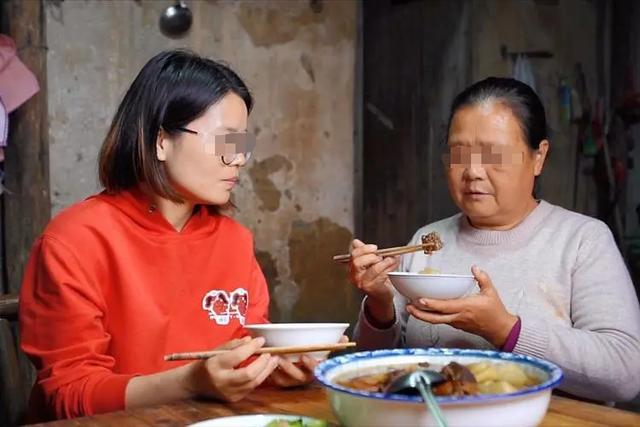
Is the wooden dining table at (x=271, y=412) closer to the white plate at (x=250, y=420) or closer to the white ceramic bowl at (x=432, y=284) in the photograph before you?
the white plate at (x=250, y=420)

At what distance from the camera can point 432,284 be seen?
181cm

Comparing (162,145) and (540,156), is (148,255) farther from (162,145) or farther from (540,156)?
(540,156)

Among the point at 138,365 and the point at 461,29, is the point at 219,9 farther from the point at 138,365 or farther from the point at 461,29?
the point at 138,365

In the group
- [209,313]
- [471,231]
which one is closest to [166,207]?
[209,313]

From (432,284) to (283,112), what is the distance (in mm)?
2685

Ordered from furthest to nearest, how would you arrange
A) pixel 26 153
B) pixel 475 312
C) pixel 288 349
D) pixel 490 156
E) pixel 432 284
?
pixel 26 153, pixel 490 156, pixel 475 312, pixel 432 284, pixel 288 349

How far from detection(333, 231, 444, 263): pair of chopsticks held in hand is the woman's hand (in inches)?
0.7

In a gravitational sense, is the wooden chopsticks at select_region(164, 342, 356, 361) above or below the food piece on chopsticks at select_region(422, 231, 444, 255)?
below

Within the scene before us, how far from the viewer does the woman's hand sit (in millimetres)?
2123

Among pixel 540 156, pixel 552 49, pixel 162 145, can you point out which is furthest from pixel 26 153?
pixel 552 49

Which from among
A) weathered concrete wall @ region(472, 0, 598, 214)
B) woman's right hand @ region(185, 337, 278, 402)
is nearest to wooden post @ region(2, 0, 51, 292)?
woman's right hand @ region(185, 337, 278, 402)

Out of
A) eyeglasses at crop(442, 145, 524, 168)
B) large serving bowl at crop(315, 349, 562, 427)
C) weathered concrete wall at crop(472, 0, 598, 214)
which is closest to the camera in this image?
large serving bowl at crop(315, 349, 562, 427)

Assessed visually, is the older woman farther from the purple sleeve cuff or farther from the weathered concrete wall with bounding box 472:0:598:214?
the weathered concrete wall with bounding box 472:0:598:214

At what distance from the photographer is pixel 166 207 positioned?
6.97 feet
